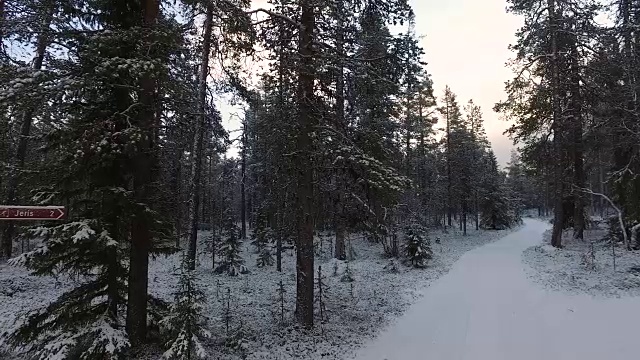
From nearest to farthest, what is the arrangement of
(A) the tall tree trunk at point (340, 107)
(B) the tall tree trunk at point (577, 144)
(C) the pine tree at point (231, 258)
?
(A) the tall tree trunk at point (340, 107) < (C) the pine tree at point (231, 258) < (B) the tall tree trunk at point (577, 144)

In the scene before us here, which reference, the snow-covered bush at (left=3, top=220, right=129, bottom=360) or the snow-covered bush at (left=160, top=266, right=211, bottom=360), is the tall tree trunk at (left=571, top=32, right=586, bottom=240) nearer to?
the snow-covered bush at (left=160, top=266, right=211, bottom=360)

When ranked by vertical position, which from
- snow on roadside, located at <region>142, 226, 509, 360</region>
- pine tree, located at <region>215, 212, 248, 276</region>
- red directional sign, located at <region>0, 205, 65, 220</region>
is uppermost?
red directional sign, located at <region>0, 205, 65, 220</region>

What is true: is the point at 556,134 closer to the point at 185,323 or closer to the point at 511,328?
the point at 511,328

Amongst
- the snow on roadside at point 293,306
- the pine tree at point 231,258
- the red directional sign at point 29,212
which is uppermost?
the red directional sign at point 29,212

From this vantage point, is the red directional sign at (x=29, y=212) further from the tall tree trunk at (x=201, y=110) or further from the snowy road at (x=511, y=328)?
the snowy road at (x=511, y=328)

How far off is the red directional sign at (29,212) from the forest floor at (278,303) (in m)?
3.51

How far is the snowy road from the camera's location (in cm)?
775

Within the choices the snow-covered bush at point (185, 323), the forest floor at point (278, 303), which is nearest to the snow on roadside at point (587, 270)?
the forest floor at point (278, 303)

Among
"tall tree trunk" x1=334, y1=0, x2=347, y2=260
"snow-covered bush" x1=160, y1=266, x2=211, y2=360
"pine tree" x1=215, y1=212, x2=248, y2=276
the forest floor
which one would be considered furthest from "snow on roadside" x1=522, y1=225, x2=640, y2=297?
"pine tree" x1=215, y1=212, x2=248, y2=276

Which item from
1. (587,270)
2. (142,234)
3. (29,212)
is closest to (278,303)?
(142,234)

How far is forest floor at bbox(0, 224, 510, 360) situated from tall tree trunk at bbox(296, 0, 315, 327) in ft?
2.30

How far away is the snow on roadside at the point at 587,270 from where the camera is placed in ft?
36.5

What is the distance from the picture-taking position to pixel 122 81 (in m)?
6.97

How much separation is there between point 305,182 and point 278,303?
14.5 feet
